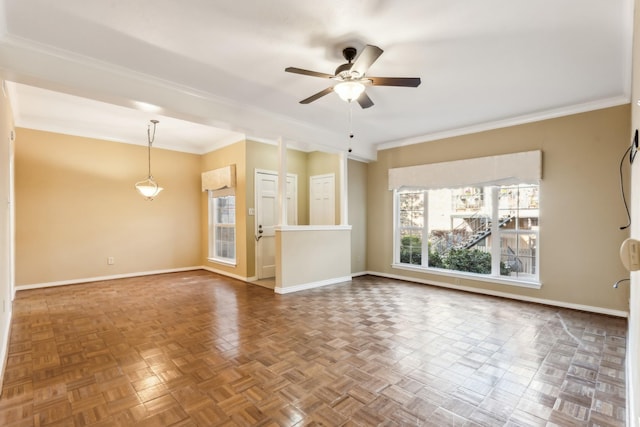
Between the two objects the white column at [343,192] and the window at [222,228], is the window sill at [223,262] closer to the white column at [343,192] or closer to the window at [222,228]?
the window at [222,228]

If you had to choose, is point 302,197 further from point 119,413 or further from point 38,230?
point 119,413

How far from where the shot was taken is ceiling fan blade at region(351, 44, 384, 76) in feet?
7.25

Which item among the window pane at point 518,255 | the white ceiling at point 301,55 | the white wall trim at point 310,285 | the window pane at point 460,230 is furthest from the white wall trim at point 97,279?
the window pane at point 518,255

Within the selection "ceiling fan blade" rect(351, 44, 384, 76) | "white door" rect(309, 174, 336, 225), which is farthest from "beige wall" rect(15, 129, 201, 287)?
"ceiling fan blade" rect(351, 44, 384, 76)

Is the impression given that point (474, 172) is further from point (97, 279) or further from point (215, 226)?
point (97, 279)

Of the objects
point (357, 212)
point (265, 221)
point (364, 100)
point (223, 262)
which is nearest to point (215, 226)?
point (223, 262)

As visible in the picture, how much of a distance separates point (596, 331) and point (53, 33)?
18.7 feet

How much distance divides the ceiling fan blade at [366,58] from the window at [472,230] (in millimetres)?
3313

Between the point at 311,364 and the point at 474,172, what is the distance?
12.7 ft

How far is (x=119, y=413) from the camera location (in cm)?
182

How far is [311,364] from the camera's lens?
2416 mm

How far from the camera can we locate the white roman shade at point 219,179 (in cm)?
583

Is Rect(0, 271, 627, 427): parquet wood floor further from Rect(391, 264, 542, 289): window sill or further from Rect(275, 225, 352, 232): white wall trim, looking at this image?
Rect(275, 225, 352, 232): white wall trim

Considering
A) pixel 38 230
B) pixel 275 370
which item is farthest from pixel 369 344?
pixel 38 230
